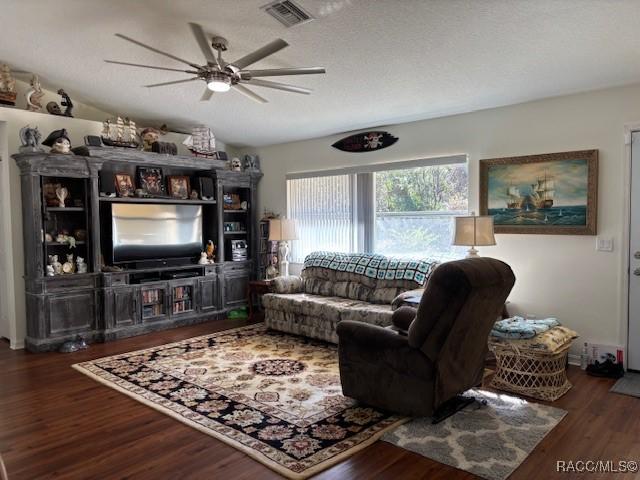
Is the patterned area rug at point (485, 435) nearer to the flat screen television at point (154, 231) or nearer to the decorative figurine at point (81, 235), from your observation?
the flat screen television at point (154, 231)

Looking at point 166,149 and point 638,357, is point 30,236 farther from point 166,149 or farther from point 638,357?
point 638,357

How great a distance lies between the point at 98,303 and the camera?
540 cm

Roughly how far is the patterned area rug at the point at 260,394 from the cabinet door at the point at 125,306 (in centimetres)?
82

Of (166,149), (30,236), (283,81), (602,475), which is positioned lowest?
(602,475)

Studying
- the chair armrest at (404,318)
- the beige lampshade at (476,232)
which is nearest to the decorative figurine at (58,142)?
the chair armrest at (404,318)

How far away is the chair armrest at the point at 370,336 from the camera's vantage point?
312cm

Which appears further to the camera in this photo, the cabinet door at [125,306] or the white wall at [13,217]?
the cabinet door at [125,306]

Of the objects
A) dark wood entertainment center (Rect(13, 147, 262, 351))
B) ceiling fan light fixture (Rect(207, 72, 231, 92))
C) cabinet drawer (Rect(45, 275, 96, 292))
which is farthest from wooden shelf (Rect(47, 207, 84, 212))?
ceiling fan light fixture (Rect(207, 72, 231, 92))

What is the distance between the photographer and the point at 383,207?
5.83m

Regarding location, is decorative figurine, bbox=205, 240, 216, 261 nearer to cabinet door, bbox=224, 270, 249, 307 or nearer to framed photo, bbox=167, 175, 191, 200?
cabinet door, bbox=224, 270, 249, 307

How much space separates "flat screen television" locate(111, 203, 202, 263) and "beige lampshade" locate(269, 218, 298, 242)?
108cm

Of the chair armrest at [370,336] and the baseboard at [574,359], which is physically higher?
the chair armrest at [370,336]

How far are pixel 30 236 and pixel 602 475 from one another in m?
5.42

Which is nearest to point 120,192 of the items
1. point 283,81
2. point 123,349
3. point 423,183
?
point 123,349
